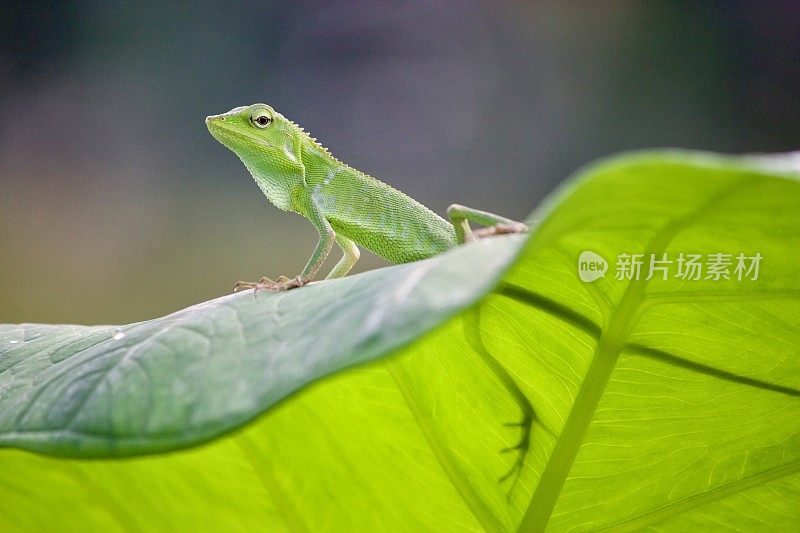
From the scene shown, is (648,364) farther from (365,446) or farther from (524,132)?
(524,132)

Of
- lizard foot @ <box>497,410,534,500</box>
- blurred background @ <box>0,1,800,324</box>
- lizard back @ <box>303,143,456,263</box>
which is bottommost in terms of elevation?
lizard foot @ <box>497,410,534,500</box>

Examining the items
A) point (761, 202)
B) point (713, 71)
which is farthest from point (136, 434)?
point (713, 71)

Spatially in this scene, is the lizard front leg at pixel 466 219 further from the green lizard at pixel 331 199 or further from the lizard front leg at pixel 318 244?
the lizard front leg at pixel 318 244

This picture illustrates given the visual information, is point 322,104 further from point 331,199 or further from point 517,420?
point 517,420

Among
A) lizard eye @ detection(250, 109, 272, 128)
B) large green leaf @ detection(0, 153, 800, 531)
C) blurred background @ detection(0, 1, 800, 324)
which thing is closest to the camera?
large green leaf @ detection(0, 153, 800, 531)

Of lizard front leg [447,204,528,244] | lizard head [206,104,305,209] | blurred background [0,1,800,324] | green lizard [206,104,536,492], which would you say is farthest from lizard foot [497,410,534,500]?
blurred background [0,1,800,324]

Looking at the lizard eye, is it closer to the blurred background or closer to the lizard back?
the lizard back

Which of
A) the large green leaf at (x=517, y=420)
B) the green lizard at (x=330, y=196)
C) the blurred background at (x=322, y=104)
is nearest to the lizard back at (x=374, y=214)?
the green lizard at (x=330, y=196)

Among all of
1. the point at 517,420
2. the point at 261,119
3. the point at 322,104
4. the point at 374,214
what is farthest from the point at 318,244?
the point at 322,104
